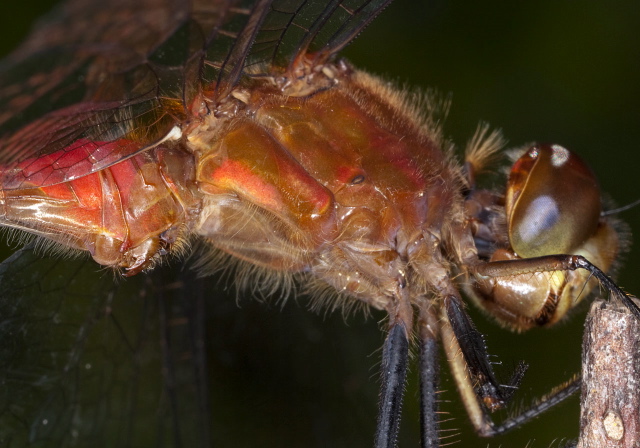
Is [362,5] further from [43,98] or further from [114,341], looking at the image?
[114,341]

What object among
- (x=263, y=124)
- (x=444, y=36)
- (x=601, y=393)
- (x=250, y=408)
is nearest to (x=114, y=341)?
(x=250, y=408)

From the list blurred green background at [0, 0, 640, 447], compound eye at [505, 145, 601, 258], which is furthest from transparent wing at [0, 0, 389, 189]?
blurred green background at [0, 0, 640, 447]

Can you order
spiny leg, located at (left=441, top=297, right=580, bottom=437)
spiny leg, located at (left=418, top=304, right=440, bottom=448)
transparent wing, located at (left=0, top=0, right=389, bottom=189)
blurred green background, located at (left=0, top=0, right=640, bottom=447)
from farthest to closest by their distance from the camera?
1. blurred green background, located at (left=0, top=0, right=640, bottom=447)
2. spiny leg, located at (left=418, top=304, right=440, bottom=448)
3. spiny leg, located at (left=441, top=297, right=580, bottom=437)
4. transparent wing, located at (left=0, top=0, right=389, bottom=189)

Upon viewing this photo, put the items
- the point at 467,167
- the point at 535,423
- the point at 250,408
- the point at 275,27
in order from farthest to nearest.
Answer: the point at 535,423 → the point at 250,408 → the point at 467,167 → the point at 275,27

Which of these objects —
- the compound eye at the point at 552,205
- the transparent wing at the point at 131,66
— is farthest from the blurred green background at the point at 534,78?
the transparent wing at the point at 131,66

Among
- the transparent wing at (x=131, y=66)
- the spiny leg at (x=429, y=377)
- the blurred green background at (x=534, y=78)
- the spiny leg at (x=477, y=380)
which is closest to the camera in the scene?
the transparent wing at (x=131, y=66)

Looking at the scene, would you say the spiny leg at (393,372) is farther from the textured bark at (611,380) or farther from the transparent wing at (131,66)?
the transparent wing at (131,66)

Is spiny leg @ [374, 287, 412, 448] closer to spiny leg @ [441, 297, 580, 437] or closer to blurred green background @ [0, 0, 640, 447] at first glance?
spiny leg @ [441, 297, 580, 437]
